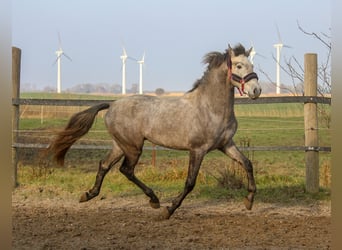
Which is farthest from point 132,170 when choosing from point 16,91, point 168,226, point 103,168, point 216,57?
point 16,91

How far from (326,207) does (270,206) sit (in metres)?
0.70

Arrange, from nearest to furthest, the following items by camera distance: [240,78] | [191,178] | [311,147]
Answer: [240,78]
[191,178]
[311,147]

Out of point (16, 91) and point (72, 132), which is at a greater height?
point (16, 91)

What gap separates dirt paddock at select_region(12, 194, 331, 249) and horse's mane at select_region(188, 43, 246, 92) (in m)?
1.51

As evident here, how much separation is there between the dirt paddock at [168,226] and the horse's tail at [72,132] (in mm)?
704

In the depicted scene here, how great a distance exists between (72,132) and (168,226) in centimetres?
173

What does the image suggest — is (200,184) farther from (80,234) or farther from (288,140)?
(288,140)

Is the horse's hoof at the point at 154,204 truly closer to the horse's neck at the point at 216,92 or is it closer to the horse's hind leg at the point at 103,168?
the horse's hind leg at the point at 103,168

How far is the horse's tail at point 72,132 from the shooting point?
571 cm

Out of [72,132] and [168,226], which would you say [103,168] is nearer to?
[72,132]

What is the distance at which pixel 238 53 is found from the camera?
5.08 metres

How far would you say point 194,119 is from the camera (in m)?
5.11

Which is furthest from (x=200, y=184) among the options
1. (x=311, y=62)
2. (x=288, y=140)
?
(x=288, y=140)

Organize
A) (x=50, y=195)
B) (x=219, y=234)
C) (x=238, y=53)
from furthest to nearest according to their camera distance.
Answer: (x=50, y=195) < (x=238, y=53) < (x=219, y=234)
